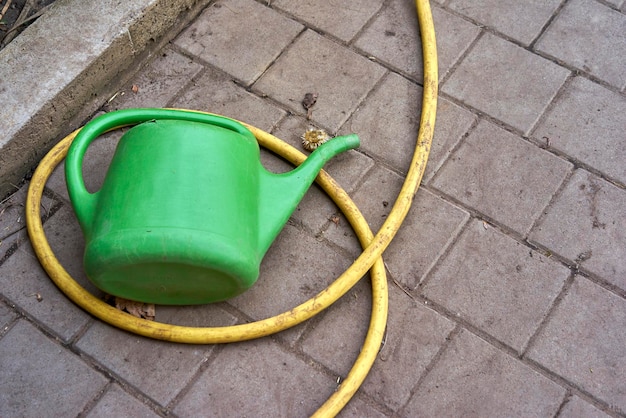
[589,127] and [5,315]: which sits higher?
[589,127]

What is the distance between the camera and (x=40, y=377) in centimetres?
195

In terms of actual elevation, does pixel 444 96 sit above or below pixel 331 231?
above

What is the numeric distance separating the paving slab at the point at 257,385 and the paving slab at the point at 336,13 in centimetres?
119

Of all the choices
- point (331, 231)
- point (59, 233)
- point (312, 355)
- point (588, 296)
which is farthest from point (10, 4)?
point (588, 296)

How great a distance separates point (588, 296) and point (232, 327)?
3.36 feet

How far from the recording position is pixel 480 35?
2674 millimetres

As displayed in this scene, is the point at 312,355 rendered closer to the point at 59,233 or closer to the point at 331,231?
the point at 331,231

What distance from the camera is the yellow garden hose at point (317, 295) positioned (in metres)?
1.99

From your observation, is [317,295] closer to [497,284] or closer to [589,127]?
[497,284]

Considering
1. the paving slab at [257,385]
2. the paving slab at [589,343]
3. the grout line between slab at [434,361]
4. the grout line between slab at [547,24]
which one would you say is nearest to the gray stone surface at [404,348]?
the grout line between slab at [434,361]

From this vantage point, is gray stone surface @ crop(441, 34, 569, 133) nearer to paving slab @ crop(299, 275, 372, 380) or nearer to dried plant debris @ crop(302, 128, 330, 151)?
dried plant debris @ crop(302, 128, 330, 151)

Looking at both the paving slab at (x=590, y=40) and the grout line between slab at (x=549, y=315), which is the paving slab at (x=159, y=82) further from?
the grout line between slab at (x=549, y=315)

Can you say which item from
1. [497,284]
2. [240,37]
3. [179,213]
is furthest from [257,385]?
[240,37]

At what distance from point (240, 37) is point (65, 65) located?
23.9 inches
